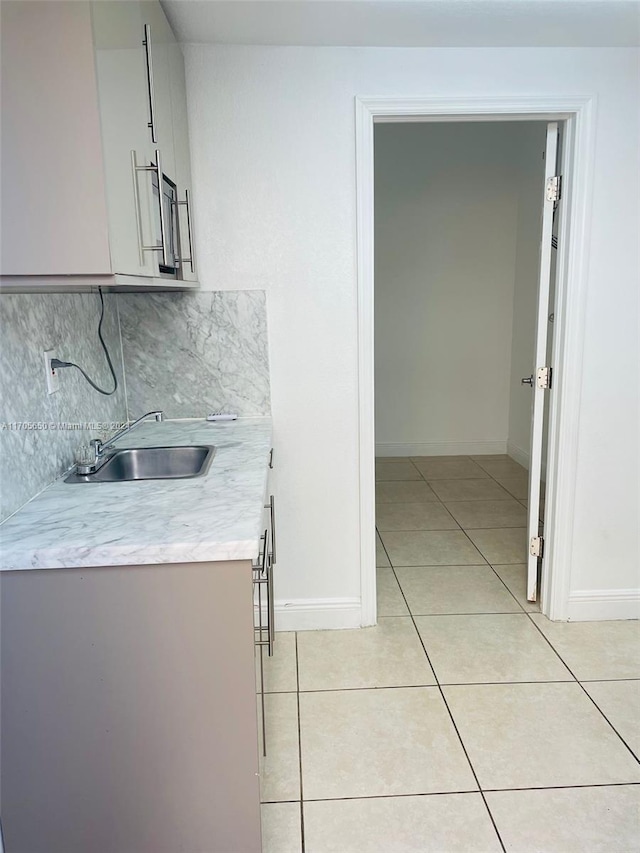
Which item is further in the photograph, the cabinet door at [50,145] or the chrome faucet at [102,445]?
the chrome faucet at [102,445]

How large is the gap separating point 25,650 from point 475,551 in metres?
2.48

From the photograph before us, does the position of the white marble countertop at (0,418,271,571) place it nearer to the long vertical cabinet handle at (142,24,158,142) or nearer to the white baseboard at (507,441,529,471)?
the long vertical cabinet handle at (142,24,158,142)

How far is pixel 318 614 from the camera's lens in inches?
100

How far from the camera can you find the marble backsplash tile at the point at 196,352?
2.32 m

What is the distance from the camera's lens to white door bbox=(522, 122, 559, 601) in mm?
2332

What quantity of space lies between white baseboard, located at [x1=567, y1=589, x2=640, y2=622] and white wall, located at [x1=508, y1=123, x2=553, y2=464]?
6.79 feet

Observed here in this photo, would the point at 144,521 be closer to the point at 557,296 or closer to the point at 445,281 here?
the point at 557,296

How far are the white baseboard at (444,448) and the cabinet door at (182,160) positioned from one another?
3196 mm

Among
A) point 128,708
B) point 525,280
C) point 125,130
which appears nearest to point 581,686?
point 128,708

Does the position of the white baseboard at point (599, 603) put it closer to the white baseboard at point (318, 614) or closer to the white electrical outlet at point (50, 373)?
the white baseboard at point (318, 614)

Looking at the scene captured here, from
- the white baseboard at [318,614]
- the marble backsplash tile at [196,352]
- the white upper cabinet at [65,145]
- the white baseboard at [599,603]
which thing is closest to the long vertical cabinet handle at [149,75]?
the white upper cabinet at [65,145]

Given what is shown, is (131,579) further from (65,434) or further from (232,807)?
(65,434)

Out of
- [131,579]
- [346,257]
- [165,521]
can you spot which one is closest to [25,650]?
[131,579]

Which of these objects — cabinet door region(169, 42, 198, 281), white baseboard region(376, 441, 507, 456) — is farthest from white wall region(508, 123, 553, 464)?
cabinet door region(169, 42, 198, 281)
